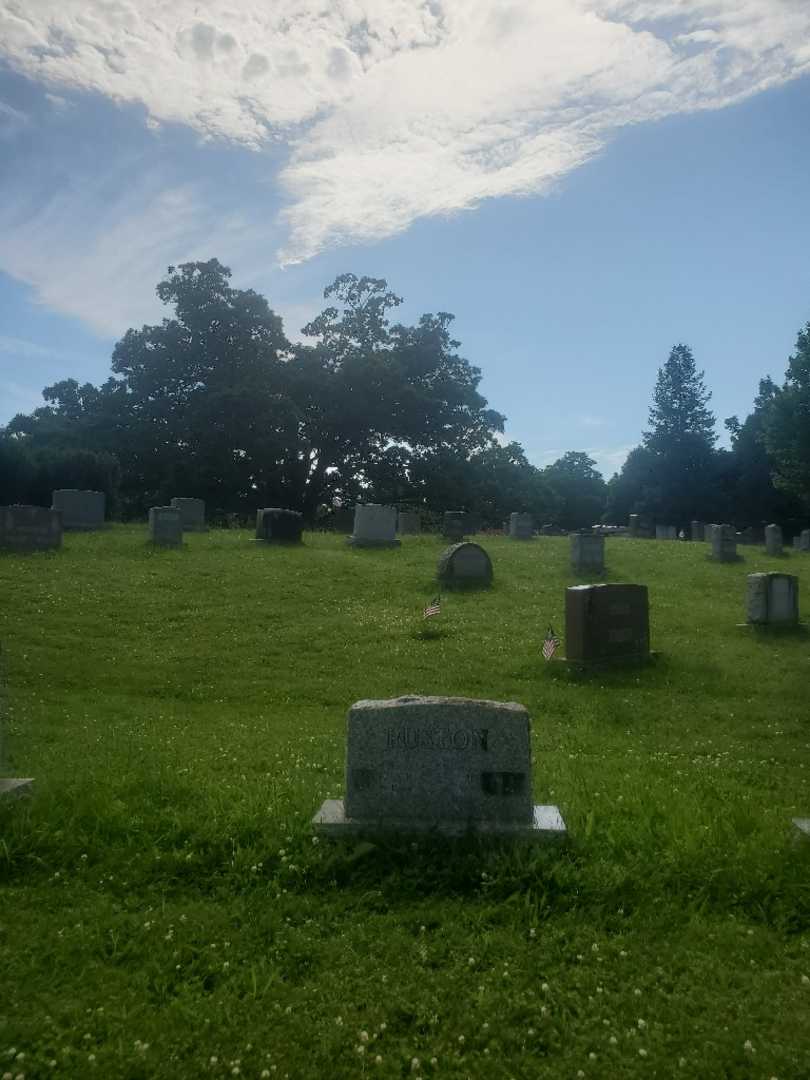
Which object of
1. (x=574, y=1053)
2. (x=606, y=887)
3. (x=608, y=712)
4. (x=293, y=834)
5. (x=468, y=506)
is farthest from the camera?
(x=468, y=506)

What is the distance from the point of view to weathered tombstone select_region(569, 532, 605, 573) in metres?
22.3

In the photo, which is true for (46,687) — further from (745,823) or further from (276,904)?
(745,823)

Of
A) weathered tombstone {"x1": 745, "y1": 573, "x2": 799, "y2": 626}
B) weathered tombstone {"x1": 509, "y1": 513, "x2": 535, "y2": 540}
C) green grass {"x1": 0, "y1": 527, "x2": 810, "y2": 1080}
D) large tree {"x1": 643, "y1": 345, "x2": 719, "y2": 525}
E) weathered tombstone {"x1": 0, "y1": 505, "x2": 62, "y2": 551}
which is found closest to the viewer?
green grass {"x1": 0, "y1": 527, "x2": 810, "y2": 1080}

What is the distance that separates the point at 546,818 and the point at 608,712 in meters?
5.37

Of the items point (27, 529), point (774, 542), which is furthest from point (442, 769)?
point (774, 542)

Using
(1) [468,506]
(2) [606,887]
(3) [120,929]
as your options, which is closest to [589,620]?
(2) [606,887]

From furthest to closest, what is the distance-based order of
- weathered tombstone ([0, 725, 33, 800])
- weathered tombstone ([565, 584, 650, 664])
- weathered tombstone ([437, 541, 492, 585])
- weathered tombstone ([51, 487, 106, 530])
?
weathered tombstone ([51, 487, 106, 530]) < weathered tombstone ([437, 541, 492, 585]) < weathered tombstone ([565, 584, 650, 664]) < weathered tombstone ([0, 725, 33, 800])

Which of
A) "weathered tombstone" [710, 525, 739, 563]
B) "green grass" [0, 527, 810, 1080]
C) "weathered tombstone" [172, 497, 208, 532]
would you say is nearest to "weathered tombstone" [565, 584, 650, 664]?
"green grass" [0, 527, 810, 1080]

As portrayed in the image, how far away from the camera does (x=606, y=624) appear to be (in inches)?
515

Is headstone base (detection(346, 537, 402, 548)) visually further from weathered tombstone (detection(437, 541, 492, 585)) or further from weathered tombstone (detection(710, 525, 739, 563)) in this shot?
weathered tombstone (detection(710, 525, 739, 563))

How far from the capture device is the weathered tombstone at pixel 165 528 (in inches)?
894

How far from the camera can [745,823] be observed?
Result: 18.9 feet

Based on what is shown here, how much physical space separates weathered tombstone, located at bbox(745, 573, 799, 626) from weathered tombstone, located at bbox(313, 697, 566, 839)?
11.6 m

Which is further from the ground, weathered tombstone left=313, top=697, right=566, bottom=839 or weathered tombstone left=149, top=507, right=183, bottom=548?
weathered tombstone left=149, top=507, right=183, bottom=548
